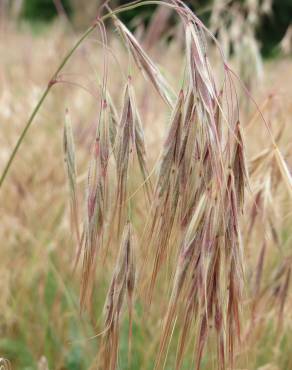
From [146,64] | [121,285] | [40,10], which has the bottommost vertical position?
[121,285]

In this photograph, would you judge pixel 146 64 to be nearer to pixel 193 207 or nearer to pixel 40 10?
pixel 193 207

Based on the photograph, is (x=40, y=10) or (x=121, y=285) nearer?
(x=121, y=285)

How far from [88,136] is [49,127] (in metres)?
0.43

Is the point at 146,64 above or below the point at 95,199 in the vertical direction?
above

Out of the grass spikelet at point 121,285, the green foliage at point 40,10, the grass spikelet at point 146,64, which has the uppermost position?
the green foliage at point 40,10

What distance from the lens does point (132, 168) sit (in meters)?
0.54

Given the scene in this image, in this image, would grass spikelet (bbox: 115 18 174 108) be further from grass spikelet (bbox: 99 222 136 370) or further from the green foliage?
the green foliage

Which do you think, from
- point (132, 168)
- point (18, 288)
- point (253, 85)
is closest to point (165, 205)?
point (132, 168)

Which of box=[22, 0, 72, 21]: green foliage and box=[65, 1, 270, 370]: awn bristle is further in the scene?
box=[22, 0, 72, 21]: green foliage

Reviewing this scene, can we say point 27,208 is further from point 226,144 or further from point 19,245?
point 226,144

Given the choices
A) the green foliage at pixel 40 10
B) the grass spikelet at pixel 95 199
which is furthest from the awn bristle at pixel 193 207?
the green foliage at pixel 40 10

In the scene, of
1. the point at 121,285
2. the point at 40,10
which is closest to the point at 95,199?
the point at 121,285

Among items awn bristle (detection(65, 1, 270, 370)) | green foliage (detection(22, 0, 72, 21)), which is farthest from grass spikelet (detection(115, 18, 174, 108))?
green foliage (detection(22, 0, 72, 21))

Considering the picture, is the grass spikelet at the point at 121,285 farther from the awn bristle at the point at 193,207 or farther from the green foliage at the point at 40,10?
the green foliage at the point at 40,10
